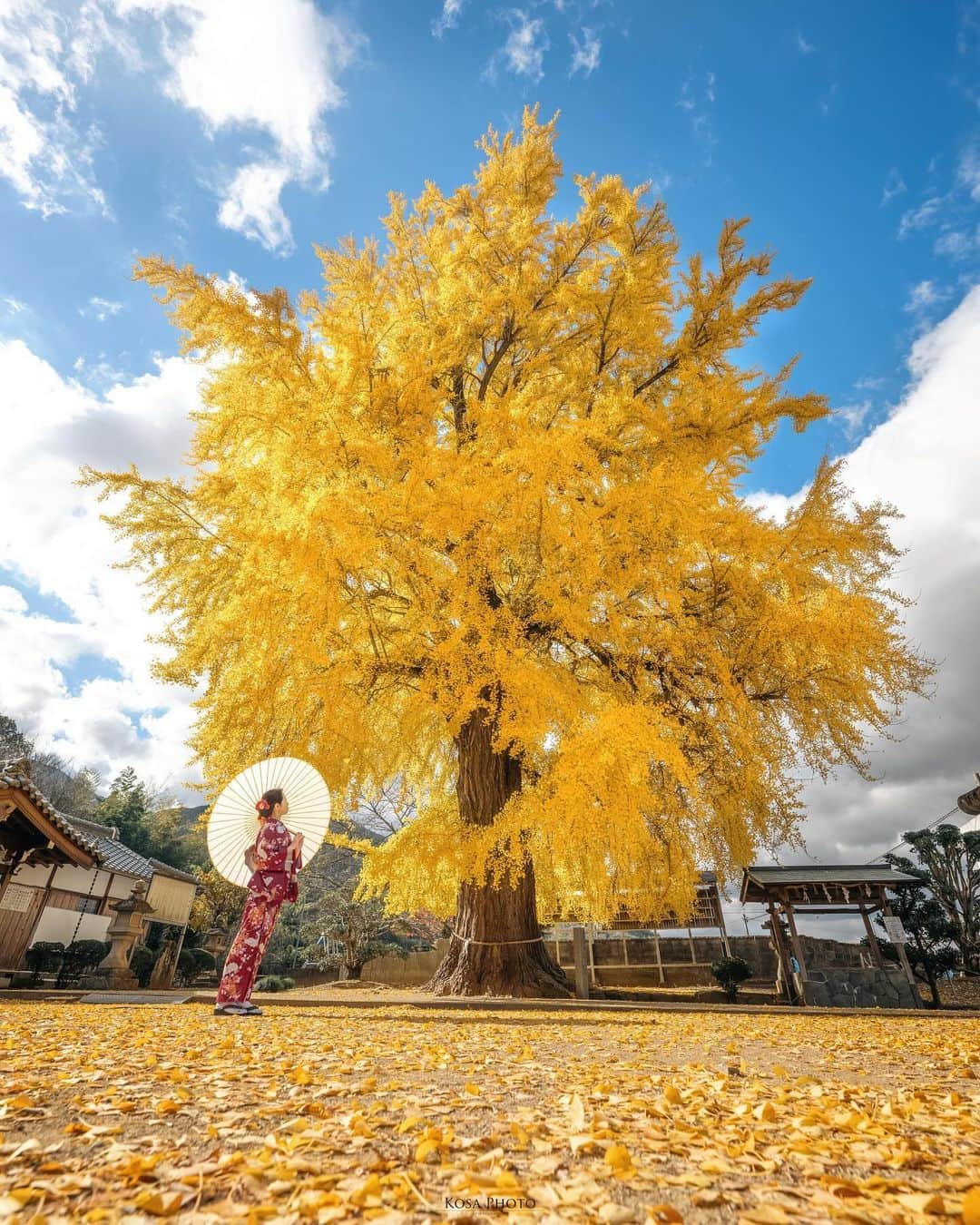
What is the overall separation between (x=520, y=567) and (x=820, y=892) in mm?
11091

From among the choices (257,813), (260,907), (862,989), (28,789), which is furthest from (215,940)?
(862,989)

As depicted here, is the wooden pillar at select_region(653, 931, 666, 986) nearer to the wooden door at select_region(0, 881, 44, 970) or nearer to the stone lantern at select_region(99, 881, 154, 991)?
the stone lantern at select_region(99, 881, 154, 991)

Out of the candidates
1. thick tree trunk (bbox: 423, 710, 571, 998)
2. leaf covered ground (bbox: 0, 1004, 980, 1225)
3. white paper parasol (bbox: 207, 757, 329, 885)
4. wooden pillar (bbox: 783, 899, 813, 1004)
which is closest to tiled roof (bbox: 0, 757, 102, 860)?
white paper parasol (bbox: 207, 757, 329, 885)

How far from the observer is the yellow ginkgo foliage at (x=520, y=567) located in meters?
5.86

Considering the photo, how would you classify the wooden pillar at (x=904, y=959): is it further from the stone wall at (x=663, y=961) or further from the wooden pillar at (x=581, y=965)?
the wooden pillar at (x=581, y=965)

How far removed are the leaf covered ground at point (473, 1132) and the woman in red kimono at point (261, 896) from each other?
4.71 feet

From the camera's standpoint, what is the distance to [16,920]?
1322cm

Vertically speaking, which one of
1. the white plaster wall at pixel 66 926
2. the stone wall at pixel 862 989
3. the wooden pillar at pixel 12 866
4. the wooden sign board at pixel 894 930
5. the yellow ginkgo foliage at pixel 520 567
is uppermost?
the yellow ginkgo foliage at pixel 520 567

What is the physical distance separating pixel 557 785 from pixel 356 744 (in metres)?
2.52

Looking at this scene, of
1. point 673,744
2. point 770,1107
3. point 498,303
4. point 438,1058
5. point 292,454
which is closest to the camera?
point 770,1107

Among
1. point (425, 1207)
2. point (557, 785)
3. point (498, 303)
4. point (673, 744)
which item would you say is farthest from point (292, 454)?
point (425, 1207)

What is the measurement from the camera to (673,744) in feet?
17.1

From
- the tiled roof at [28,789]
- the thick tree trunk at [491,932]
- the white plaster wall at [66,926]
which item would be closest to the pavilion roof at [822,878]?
the thick tree trunk at [491,932]

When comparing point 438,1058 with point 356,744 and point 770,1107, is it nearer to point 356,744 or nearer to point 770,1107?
point 770,1107
